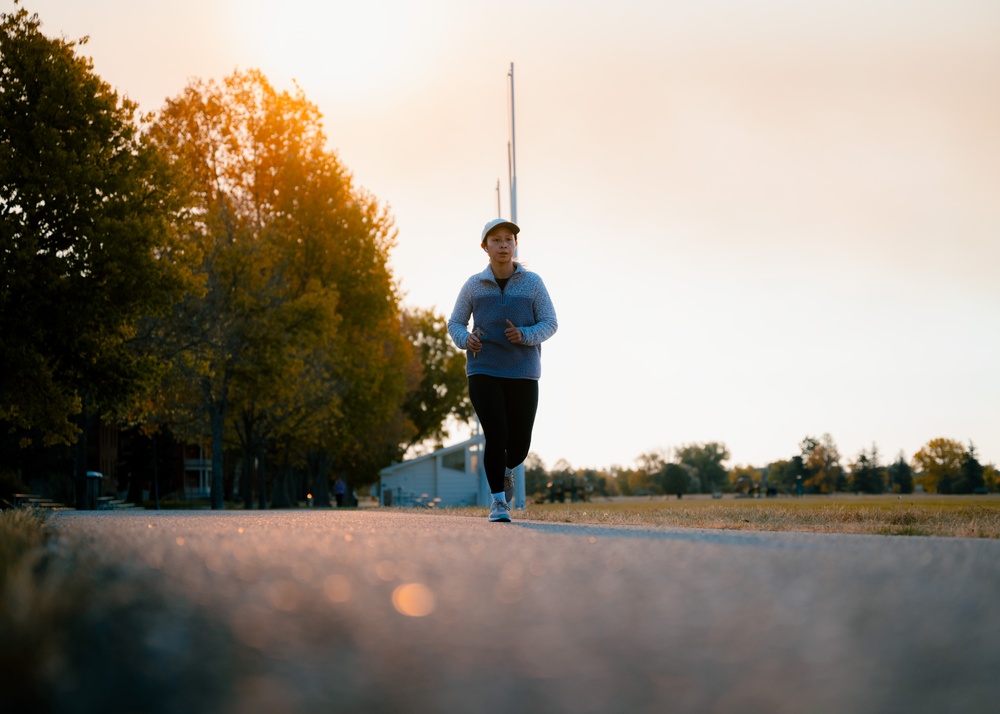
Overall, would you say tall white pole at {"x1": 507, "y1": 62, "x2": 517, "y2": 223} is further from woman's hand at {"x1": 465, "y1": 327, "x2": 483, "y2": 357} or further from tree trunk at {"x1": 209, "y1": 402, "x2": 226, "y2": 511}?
woman's hand at {"x1": 465, "y1": 327, "x2": 483, "y2": 357}

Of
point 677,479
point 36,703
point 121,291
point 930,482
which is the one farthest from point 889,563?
point 677,479

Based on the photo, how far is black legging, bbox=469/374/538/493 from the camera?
28.6 feet

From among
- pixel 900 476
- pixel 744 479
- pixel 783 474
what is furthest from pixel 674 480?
pixel 900 476

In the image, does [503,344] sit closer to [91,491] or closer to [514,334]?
[514,334]

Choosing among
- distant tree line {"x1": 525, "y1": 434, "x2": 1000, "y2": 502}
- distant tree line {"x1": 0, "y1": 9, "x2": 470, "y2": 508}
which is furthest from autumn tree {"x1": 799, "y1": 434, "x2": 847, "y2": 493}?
distant tree line {"x1": 0, "y1": 9, "x2": 470, "y2": 508}

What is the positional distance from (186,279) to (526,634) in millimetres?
23583

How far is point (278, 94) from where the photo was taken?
126ft

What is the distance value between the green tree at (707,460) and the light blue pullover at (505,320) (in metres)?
103

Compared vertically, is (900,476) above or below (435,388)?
below

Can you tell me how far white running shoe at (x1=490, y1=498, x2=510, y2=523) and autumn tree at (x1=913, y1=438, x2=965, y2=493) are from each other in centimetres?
5578

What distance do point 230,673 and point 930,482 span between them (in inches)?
2647

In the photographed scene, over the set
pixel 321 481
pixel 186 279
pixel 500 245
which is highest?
pixel 186 279

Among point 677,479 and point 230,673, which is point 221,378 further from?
point 677,479

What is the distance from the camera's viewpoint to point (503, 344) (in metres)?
9.07
